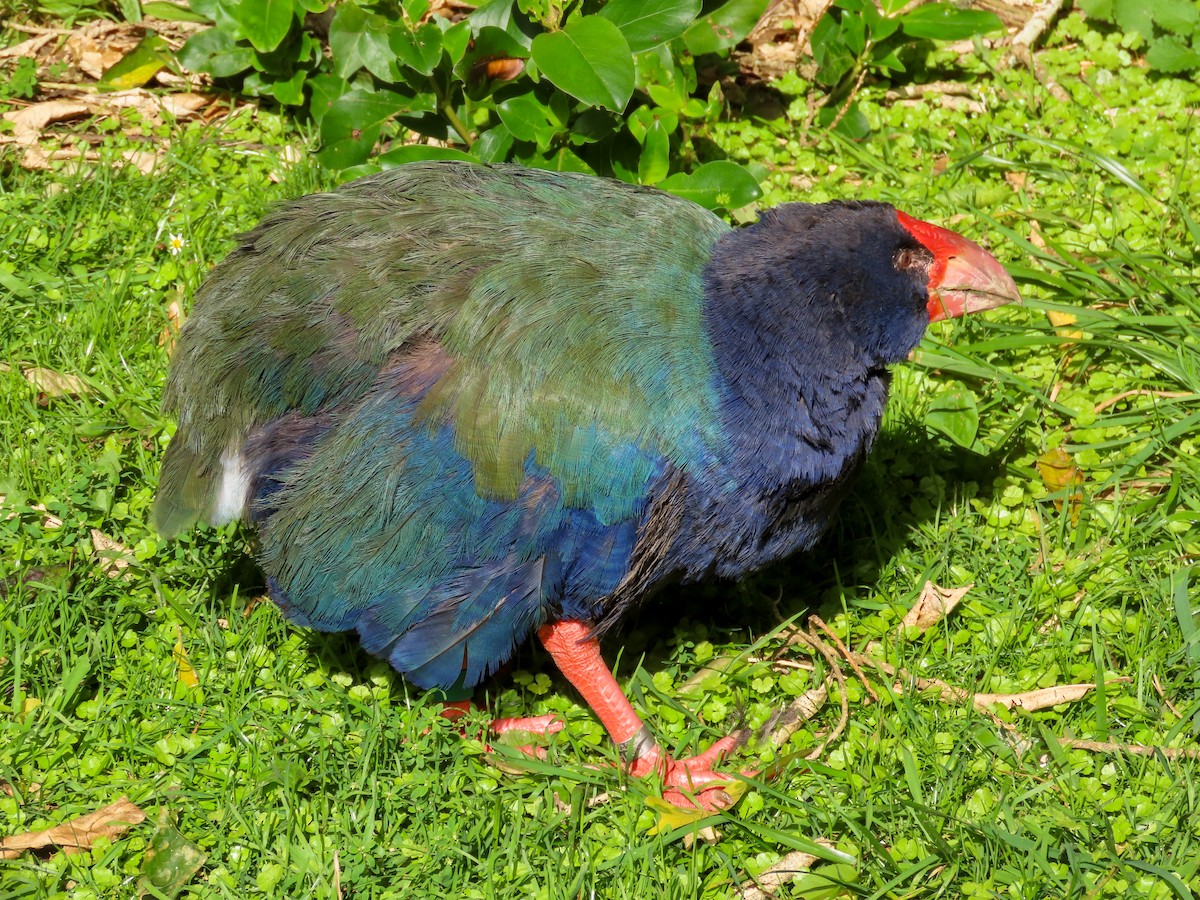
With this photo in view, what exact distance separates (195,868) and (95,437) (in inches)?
48.1

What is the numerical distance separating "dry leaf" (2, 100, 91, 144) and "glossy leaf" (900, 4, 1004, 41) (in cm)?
250

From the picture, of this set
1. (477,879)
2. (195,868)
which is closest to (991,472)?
(477,879)

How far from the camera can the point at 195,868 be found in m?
2.39

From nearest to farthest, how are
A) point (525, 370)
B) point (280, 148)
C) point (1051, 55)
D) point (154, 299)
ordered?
point (525, 370) < point (154, 299) < point (280, 148) < point (1051, 55)

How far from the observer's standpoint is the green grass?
7.94ft

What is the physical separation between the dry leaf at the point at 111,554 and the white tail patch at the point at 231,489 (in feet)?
1.41

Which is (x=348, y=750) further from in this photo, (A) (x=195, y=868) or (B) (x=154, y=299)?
(B) (x=154, y=299)

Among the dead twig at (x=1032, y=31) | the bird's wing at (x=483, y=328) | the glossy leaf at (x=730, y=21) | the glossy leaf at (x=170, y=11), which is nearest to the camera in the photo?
the bird's wing at (x=483, y=328)

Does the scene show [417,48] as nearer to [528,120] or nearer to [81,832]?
[528,120]

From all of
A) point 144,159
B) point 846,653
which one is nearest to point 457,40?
point 144,159

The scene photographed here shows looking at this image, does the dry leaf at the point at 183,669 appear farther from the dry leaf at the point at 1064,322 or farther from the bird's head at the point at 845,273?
the dry leaf at the point at 1064,322

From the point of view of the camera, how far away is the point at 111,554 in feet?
9.50

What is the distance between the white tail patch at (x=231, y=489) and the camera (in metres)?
2.53

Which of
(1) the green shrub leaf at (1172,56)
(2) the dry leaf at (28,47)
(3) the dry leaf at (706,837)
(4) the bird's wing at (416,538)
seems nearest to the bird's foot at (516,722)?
(4) the bird's wing at (416,538)
